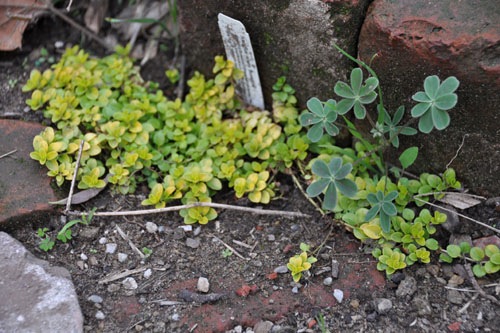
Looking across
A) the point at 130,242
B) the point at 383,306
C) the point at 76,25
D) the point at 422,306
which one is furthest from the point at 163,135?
the point at 422,306

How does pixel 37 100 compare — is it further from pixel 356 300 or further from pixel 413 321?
pixel 413 321

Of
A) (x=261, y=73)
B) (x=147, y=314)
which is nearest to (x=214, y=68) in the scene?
(x=261, y=73)

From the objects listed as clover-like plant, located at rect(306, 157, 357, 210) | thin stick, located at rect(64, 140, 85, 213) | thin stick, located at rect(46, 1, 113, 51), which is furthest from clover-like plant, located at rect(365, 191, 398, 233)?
thin stick, located at rect(46, 1, 113, 51)

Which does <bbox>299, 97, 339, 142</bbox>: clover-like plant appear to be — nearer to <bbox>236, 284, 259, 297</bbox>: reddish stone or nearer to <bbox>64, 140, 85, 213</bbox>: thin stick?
<bbox>236, 284, 259, 297</bbox>: reddish stone

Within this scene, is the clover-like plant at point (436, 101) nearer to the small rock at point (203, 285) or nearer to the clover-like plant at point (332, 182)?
the clover-like plant at point (332, 182)

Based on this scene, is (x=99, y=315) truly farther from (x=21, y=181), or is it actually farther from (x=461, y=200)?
(x=461, y=200)

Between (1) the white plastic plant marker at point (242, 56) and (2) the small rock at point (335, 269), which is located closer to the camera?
(2) the small rock at point (335, 269)

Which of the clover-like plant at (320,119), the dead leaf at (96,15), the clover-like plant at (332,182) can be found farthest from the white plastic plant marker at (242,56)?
the dead leaf at (96,15)
